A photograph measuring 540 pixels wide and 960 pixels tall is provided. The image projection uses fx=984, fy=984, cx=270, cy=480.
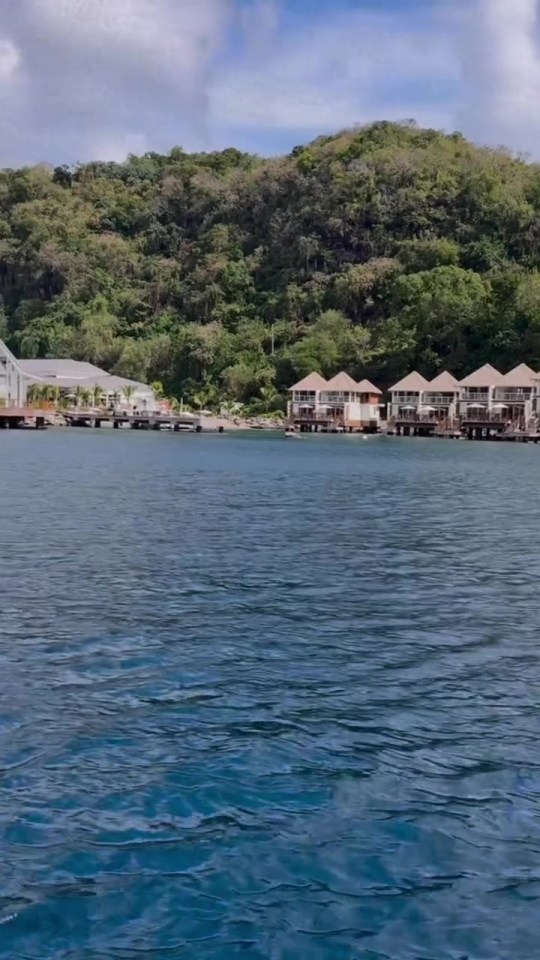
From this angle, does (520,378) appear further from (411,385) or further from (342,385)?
(342,385)

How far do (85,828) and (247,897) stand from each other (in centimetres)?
131

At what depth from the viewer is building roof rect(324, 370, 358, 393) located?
81.4 m

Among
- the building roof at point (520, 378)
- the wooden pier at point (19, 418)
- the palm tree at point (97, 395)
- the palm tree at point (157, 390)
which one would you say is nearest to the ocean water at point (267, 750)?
the wooden pier at point (19, 418)

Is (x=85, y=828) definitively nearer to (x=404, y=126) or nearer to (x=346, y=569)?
(x=346, y=569)

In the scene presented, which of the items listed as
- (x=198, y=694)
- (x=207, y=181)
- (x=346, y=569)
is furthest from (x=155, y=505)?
(x=207, y=181)

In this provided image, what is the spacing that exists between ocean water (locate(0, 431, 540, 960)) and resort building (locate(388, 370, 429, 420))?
61.0 meters

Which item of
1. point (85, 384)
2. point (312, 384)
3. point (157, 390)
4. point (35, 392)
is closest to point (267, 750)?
point (312, 384)

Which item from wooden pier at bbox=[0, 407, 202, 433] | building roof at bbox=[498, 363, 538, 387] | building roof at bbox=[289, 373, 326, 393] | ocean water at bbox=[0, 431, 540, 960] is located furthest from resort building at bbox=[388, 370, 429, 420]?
ocean water at bbox=[0, 431, 540, 960]

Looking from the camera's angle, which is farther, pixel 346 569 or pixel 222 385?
pixel 222 385

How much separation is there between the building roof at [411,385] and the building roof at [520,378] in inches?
264

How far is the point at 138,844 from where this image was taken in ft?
20.8

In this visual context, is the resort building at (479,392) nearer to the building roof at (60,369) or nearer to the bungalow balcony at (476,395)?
the bungalow balcony at (476,395)

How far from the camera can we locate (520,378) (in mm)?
74375

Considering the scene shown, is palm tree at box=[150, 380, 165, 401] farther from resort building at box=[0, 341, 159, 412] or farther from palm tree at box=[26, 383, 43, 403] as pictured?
palm tree at box=[26, 383, 43, 403]
